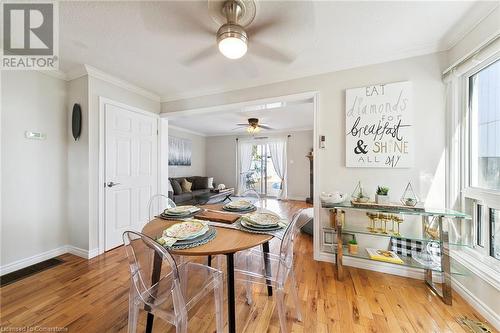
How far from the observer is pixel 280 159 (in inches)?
260

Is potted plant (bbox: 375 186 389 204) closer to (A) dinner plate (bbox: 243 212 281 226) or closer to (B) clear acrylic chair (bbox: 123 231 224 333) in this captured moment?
(A) dinner plate (bbox: 243 212 281 226)

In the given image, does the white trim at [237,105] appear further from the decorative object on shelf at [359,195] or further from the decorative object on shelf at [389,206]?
the decorative object on shelf at [389,206]

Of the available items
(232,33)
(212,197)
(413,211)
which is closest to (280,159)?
(212,197)

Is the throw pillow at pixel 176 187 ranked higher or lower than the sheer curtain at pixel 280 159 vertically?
lower

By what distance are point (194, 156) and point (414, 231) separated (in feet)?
20.7

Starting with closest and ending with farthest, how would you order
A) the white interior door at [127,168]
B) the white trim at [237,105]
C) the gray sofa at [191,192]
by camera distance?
the white trim at [237,105] → the white interior door at [127,168] → the gray sofa at [191,192]

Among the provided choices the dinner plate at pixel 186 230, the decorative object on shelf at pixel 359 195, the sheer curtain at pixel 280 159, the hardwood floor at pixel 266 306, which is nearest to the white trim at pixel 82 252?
the hardwood floor at pixel 266 306

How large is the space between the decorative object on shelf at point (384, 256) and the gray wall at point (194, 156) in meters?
5.35

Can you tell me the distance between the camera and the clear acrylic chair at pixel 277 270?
49.9 inches

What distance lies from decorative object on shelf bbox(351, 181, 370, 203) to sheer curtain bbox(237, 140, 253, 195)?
5.04m

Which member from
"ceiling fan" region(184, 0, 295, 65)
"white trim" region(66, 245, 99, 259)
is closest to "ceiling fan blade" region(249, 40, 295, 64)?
"ceiling fan" region(184, 0, 295, 65)

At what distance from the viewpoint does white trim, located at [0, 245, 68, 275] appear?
205cm

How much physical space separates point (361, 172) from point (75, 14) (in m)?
3.07

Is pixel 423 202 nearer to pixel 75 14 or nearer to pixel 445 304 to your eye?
pixel 445 304
